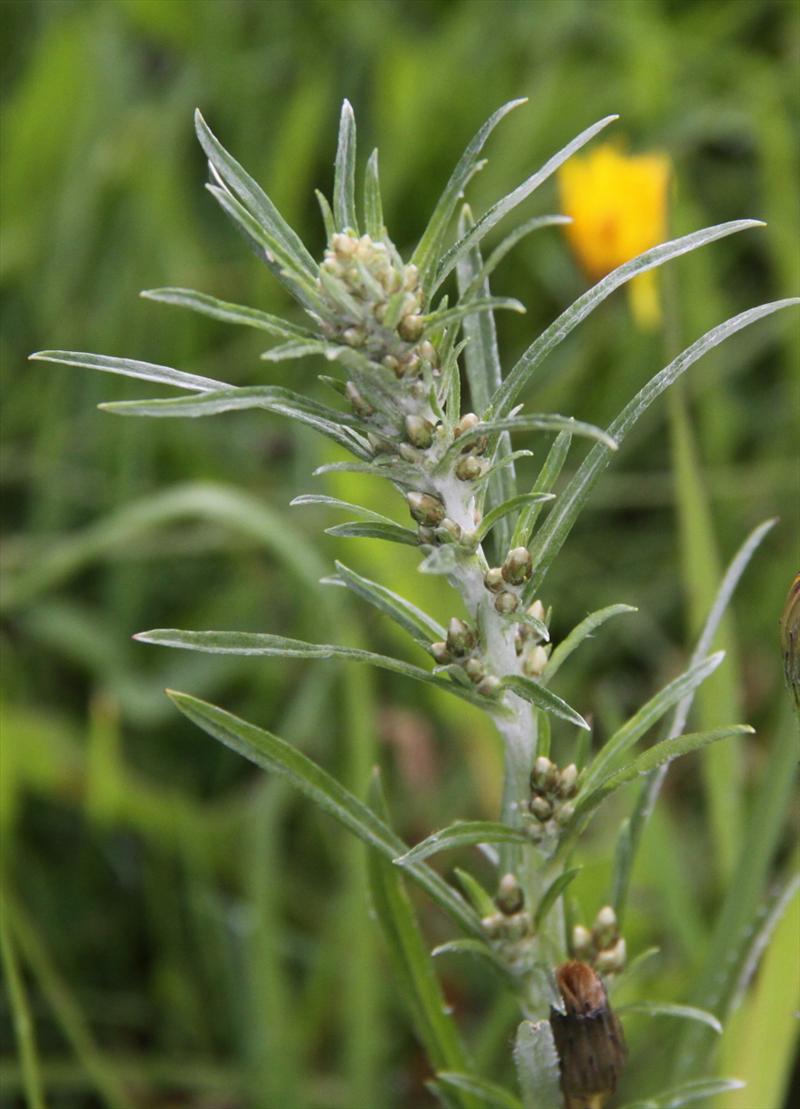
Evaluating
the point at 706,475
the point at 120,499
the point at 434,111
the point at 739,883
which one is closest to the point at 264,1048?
the point at 739,883

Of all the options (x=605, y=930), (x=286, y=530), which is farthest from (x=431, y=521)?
(x=286, y=530)

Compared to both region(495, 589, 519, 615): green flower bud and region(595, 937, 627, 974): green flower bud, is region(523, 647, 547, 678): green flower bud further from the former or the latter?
region(595, 937, 627, 974): green flower bud

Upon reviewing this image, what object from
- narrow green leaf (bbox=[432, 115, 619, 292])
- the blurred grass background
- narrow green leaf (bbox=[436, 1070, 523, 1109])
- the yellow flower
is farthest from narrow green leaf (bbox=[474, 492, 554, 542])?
the yellow flower

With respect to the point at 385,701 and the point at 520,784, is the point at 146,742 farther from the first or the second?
the point at 520,784

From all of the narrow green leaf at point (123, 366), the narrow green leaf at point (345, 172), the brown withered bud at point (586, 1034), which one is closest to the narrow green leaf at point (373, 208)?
the narrow green leaf at point (345, 172)

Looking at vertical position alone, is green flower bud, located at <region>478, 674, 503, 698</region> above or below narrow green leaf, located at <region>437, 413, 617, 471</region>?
below
